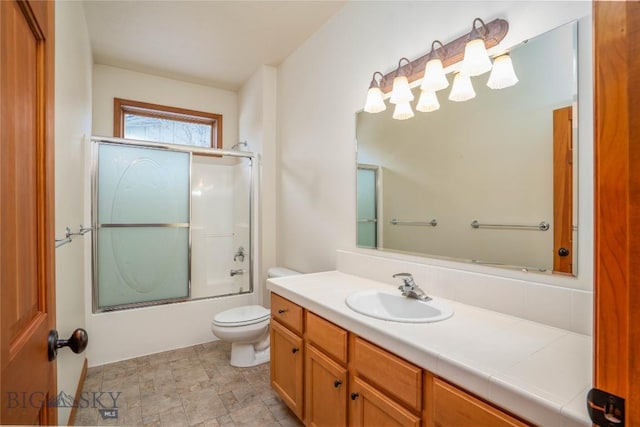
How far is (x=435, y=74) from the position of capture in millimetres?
1520

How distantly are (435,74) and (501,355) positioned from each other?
125 centimetres

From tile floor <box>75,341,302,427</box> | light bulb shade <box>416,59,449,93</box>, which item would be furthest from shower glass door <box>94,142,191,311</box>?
light bulb shade <box>416,59,449,93</box>

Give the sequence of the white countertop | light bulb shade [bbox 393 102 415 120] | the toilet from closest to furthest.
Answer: the white countertop
light bulb shade [bbox 393 102 415 120]
the toilet

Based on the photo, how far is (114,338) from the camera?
2.62m

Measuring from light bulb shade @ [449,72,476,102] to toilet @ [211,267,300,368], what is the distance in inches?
80.8

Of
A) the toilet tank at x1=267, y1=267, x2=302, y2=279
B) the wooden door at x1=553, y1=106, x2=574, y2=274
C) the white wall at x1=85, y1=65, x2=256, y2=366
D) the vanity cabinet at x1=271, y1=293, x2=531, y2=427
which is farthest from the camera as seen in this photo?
the toilet tank at x1=267, y1=267, x2=302, y2=279

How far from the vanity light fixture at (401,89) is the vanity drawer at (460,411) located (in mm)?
1379

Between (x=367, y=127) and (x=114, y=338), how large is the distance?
2.66m

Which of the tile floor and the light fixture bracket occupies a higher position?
the light fixture bracket

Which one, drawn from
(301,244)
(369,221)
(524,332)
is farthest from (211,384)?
(524,332)

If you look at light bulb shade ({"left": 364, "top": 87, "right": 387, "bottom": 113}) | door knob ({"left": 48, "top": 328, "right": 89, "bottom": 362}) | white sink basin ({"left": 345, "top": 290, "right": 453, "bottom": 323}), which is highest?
light bulb shade ({"left": 364, "top": 87, "right": 387, "bottom": 113})

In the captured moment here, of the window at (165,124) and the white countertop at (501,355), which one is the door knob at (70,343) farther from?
the window at (165,124)

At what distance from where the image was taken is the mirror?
1.16m

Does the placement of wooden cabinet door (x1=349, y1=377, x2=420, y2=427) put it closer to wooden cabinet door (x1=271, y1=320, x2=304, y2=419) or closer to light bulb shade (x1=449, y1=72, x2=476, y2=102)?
wooden cabinet door (x1=271, y1=320, x2=304, y2=419)
